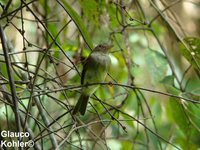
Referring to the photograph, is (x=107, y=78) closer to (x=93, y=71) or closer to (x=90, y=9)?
(x=90, y=9)

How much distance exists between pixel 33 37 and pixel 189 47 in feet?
4.58

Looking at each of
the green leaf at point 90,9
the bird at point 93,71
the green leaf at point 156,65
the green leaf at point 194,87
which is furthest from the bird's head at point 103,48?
the green leaf at point 156,65

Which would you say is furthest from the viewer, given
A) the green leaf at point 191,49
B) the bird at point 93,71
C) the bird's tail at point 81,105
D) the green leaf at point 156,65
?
the green leaf at point 156,65

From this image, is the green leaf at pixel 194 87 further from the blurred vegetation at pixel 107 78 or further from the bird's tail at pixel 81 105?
the bird's tail at pixel 81 105

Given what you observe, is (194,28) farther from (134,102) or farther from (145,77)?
(134,102)

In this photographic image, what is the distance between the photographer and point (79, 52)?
2.59m

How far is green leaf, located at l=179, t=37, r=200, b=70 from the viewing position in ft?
6.98

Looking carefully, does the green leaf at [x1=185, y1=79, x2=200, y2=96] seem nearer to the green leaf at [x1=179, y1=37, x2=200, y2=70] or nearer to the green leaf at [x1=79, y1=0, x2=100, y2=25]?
the green leaf at [x1=179, y1=37, x2=200, y2=70]

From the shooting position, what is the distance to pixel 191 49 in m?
2.17

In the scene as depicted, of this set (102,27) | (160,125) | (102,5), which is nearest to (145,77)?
(160,125)

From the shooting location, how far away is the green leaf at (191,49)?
2.13 meters

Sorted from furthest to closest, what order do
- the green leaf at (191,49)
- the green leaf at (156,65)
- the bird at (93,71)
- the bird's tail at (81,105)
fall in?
the green leaf at (156,65), the green leaf at (191,49), the bird at (93,71), the bird's tail at (81,105)

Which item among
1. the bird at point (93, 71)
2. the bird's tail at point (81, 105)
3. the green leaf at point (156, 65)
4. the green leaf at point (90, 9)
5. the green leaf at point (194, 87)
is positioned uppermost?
the green leaf at point (90, 9)

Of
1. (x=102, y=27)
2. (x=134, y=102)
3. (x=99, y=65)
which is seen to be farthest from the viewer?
(x=134, y=102)
